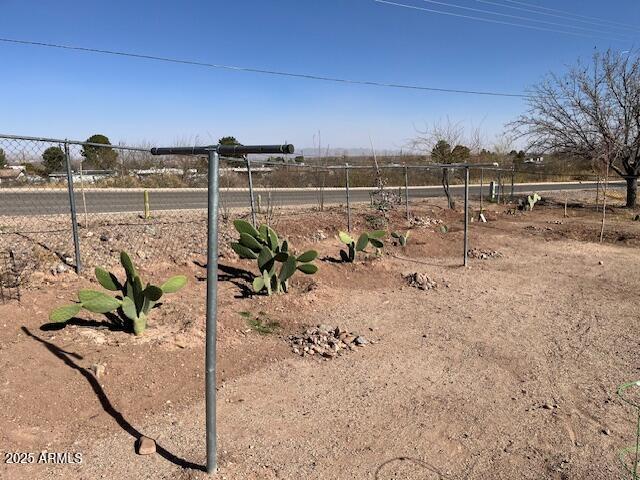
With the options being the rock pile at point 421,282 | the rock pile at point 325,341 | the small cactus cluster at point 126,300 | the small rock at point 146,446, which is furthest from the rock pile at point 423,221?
the small rock at point 146,446

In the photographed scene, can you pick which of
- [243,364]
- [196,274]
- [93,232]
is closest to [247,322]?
[243,364]

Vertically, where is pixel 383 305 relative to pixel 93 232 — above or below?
below

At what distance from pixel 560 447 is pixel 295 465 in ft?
5.35

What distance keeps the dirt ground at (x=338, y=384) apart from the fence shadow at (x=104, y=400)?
0.01 meters

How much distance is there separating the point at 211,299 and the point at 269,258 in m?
3.37

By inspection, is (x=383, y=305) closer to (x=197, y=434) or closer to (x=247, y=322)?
(x=247, y=322)

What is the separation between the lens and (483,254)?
29.5 feet

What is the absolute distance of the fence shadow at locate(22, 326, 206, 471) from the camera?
2.71m

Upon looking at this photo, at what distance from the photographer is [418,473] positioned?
2721 millimetres

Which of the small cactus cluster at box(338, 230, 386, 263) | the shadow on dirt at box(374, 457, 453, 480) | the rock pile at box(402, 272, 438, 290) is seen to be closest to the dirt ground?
the shadow on dirt at box(374, 457, 453, 480)

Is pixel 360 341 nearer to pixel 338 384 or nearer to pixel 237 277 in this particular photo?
pixel 338 384

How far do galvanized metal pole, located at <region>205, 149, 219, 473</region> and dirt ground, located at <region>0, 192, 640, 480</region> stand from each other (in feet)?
0.77

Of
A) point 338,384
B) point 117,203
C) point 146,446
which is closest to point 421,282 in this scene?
point 338,384

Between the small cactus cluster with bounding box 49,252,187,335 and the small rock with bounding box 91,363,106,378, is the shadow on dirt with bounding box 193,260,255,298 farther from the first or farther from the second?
the small rock with bounding box 91,363,106,378
